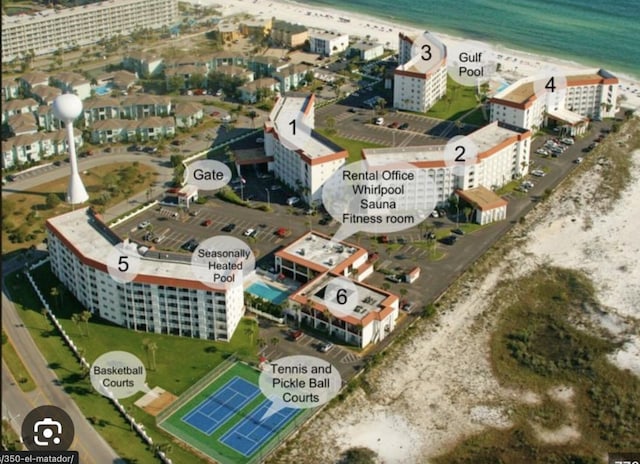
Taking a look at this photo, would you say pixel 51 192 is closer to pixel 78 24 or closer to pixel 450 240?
pixel 450 240

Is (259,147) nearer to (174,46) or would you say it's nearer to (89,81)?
(89,81)

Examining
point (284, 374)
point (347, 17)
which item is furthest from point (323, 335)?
point (347, 17)

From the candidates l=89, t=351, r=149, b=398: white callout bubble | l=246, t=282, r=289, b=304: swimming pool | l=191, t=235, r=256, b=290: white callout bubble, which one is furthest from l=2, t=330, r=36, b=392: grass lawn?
l=246, t=282, r=289, b=304: swimming pool

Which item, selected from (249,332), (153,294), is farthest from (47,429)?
(249,332)

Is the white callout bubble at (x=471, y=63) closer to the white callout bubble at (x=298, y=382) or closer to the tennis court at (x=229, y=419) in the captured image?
the white callout bubble at (x=298, y=382)

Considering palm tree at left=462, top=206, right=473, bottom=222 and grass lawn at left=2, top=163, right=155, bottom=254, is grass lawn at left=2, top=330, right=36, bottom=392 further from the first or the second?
palm tree at left=462, top=206, right=473, bottom=222
